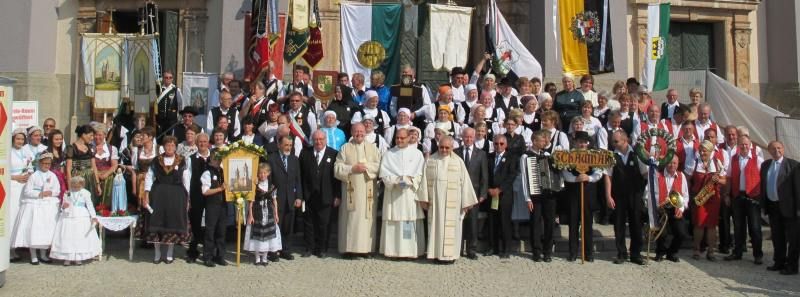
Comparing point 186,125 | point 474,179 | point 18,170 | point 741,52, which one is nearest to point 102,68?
point 186,125

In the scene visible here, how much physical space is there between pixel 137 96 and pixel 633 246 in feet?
29.8

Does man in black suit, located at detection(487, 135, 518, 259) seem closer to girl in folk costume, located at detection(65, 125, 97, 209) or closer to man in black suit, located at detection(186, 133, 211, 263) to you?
man in black suit, located at detection(186, 133, 211, 263)

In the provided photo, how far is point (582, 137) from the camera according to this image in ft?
33.0

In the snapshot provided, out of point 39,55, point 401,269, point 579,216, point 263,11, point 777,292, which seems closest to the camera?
point 777,292

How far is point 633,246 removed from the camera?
32.6 feet

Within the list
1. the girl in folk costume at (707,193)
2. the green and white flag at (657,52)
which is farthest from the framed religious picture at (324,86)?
the green and white flag at (657,52)

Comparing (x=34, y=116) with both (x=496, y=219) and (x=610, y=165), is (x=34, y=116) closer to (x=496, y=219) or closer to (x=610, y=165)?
(x=496, y=219)

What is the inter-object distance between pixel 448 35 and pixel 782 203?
22.8 feet

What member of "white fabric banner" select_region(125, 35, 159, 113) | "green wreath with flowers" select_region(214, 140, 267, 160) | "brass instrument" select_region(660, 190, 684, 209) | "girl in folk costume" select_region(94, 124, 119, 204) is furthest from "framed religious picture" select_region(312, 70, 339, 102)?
"brass instrument" select_region(660, 190, 684, 209)

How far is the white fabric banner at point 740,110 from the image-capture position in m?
12.9

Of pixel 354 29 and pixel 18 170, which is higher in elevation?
pixel 354 29

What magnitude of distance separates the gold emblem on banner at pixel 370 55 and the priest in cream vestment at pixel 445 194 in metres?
5.09

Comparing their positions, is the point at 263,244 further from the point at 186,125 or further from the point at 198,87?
the point at 198,87

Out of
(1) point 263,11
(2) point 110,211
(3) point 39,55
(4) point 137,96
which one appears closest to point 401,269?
(2) point 110,211
